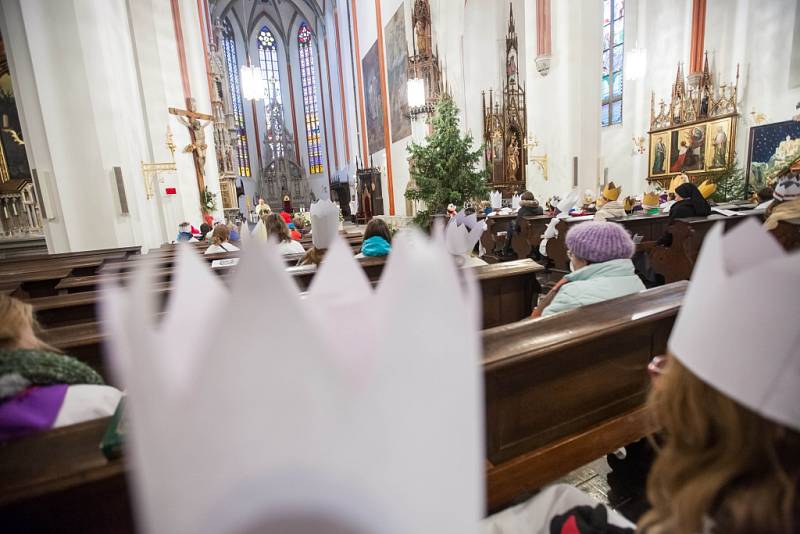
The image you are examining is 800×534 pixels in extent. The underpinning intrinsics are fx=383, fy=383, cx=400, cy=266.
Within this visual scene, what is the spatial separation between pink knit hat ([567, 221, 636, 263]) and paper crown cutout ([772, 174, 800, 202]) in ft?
8.79

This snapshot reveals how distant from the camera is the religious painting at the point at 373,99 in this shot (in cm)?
1370

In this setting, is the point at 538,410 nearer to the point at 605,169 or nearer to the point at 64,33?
the point at 64,33

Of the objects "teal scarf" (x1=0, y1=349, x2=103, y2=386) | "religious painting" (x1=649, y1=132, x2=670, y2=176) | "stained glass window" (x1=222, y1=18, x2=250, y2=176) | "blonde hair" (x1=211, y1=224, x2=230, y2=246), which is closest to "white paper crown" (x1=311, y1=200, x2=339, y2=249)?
"blonde hair" (x1=211, y1=224, x2=230, y2=246)

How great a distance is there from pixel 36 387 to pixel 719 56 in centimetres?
1316

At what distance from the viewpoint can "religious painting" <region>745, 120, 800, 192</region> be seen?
307 inches

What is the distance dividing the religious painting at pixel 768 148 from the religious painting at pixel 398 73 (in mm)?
8284

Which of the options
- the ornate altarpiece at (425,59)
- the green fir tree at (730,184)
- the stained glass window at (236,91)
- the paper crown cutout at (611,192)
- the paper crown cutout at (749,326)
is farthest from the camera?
the stained glass window at (236,91)

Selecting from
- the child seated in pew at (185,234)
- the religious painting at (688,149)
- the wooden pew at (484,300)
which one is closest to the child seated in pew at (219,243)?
the wooden pew at (484,300)

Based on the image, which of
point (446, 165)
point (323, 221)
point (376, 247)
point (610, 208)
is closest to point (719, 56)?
point (446, 165)

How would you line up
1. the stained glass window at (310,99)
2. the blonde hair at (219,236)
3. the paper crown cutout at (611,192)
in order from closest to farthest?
the blonde hair at (219,236), the paper crown cutout at (611,192), the stained glass window at (310,99)

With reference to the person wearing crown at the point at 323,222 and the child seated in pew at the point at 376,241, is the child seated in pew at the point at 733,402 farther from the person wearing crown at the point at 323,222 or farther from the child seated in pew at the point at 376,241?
the person wearing crown at the point at 323,222

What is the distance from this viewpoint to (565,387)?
142 centimetres

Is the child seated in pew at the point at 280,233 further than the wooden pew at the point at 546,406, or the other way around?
the child seated in pew at the point at 280,233

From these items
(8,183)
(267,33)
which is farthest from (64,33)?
(267,33)
